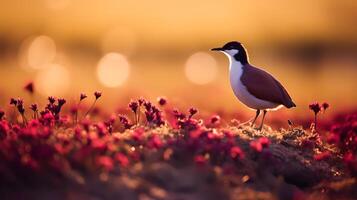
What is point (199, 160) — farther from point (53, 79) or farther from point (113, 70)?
point (113, 70)

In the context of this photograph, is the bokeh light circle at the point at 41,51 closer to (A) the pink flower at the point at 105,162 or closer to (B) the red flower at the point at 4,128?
(B) the red flower at the point at 4,128

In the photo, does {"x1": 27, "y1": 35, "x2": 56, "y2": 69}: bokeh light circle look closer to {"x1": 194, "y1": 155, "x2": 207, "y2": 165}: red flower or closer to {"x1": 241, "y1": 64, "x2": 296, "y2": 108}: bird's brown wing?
{"x1": 241, "y1": 64, "x2": 296, "y2": 108}: bird's brown wing

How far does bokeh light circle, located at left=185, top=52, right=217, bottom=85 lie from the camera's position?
122ft

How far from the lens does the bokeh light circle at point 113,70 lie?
31.4 m

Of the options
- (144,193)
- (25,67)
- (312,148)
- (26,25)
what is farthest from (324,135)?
(26,25)

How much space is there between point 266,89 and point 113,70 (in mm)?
24896

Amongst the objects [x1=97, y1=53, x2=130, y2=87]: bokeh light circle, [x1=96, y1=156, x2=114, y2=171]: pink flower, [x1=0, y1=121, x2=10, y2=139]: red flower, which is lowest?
[x1=97, y1=53, x2=130, y2=87]: bokeh light circle

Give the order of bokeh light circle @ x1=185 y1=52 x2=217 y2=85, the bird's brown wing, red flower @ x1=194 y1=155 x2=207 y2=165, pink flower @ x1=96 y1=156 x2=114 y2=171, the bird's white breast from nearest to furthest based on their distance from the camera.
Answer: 1. pink flower @ x1=96 y1=156 x2=114 y2=171
2. red flower @ x1=194 y1=155 x2=207 y2=165
3. the bird's brown wing
4. the bird's white breast
5. bokeh light circle @ x1=185 y1=52 x2=217 y2=85

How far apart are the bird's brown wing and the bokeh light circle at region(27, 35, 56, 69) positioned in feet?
79.0

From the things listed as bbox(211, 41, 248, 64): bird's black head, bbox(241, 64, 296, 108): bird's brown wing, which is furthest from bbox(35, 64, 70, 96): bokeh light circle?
bbox(241, 64, 296, 108): bird's brown wing

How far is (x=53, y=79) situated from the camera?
98.5ft

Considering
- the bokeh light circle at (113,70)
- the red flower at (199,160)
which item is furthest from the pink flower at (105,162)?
the bokeh light circle at (113,70)

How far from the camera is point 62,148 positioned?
26.0 feet

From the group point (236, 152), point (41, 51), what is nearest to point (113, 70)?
point (41, 51)
